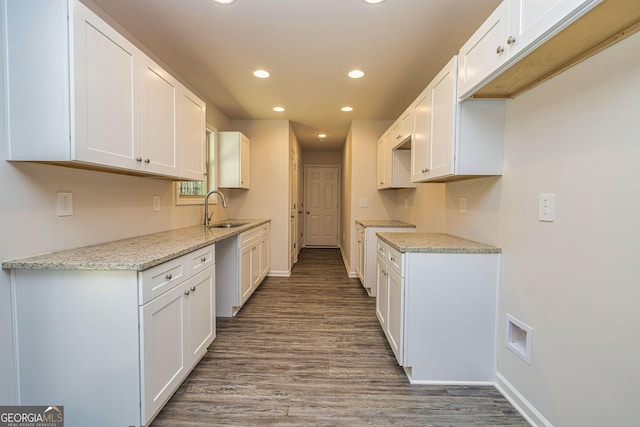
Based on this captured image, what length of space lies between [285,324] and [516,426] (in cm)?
184

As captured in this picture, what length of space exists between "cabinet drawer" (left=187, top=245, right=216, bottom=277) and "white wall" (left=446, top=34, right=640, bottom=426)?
2.00 metres

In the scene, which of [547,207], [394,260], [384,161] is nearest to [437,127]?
[547,207]

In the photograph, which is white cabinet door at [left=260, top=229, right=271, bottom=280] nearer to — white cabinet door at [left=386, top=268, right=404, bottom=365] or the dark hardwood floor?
the dark hardwood floor

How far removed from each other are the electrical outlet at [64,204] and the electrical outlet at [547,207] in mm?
2575

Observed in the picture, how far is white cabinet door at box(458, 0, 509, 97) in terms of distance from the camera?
1.30m

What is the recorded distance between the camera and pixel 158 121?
1.91 meters

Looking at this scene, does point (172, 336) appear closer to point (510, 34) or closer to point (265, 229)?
point (510, 34)

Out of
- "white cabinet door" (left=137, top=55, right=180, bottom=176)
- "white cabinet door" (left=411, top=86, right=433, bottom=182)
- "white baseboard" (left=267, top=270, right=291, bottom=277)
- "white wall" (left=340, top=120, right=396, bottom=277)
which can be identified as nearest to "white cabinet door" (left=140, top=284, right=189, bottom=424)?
"white cabinet door" (left=137, top=55, right=180, bottom=176)

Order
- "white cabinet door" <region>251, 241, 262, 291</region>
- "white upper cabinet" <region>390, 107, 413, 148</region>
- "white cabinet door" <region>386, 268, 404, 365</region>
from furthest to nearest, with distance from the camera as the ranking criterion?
→ "white cabinet door" <region>251, 241, 262, 291</region>, "white upper cabinet" <region>390, 107, 413, 148</region>, "white cabinet door" <region>386, 268, 404, 365</region>

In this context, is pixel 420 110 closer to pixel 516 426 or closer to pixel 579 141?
pixel 579 141

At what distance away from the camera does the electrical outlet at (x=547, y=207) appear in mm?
1381

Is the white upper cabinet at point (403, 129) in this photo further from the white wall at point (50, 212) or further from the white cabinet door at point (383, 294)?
the white wall at point (50, 212)

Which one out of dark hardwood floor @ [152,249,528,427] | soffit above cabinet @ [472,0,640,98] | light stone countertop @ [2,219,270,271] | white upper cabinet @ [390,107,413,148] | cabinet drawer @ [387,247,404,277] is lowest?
dark hardwood floor @ [152,249,528,427]

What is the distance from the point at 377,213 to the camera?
14.5 ft
